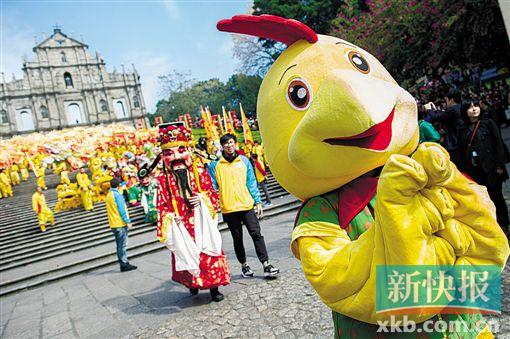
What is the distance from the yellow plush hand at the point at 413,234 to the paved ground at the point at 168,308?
1.69 metres

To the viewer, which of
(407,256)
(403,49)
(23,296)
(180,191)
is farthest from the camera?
(403,49)

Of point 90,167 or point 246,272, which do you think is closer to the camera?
point 246,272

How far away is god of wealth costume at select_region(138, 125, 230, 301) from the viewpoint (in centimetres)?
404

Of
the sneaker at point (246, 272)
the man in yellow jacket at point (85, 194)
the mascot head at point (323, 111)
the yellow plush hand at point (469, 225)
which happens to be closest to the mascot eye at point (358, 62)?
the mascot head at point (323, 111)

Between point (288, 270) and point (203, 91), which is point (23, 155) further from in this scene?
point (203, 91)

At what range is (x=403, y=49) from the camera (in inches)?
499

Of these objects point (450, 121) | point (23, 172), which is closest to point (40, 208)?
point (450, 121)

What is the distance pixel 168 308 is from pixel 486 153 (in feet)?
13.3

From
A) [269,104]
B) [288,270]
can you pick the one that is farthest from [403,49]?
[269,104]

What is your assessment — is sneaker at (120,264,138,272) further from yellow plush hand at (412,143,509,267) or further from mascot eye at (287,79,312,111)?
yellow plush hand at (412,143,509,267)

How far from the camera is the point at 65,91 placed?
55.8 meters

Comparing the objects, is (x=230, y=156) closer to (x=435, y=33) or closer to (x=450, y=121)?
(x=450, y=121)

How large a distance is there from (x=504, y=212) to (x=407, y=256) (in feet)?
12.3

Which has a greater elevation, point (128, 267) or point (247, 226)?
point (247, 226)
